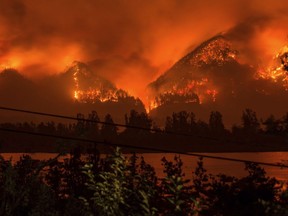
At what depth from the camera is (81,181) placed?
23297 millimetres

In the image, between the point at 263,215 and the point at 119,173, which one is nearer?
the point at 263,215

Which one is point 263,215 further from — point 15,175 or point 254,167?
point 254,167

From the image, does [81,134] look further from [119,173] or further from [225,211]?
[225,211]

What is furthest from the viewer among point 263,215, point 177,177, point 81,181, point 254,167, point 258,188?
point 81,181

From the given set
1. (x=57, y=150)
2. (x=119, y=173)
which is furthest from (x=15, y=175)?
(x=119, y=173)

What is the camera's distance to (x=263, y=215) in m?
5.92

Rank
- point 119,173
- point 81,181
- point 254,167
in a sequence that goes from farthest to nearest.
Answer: point 81,181 → point 254,167 → point 119,173

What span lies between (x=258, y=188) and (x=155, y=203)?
1.73m

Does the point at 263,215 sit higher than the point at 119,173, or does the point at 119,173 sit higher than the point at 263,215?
the point at 119,173

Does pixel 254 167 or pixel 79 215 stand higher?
pixel 254 167

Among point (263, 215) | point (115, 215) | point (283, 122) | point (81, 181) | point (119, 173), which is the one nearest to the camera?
point (263, 215)

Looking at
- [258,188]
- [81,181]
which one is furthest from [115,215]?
[81,181]

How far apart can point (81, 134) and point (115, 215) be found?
1858 millimetres

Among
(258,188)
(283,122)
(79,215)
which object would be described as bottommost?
(79,215)
